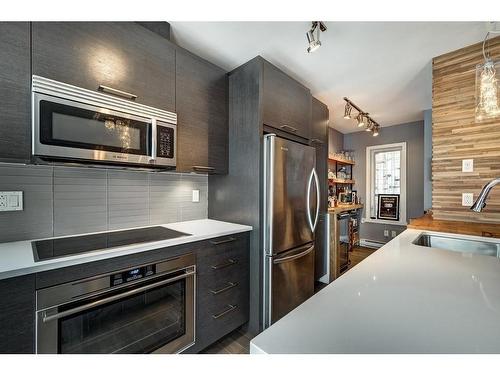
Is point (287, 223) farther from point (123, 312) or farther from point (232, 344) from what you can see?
point (123, 312)

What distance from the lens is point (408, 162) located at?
3934 mm

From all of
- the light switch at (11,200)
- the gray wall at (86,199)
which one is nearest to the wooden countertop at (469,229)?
the gray wall at (86,199)

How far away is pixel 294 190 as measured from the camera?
1.90 m

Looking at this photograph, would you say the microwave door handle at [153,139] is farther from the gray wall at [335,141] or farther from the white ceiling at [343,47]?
the gray wall at [335,141]

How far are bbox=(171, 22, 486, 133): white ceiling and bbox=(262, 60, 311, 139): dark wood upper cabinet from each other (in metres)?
0.13

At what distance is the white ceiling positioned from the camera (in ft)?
5.00

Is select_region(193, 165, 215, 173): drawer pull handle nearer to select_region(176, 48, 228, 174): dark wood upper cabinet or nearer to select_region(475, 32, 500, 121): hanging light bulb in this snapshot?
select_region(176, 48, 228, 174): dark wood upper cabinet

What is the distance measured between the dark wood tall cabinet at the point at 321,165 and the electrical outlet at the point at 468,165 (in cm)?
129

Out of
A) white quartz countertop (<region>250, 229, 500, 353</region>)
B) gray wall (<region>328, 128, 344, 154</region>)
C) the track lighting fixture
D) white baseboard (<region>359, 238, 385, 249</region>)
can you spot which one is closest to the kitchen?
white quartz countertop (<region>250, 229, 500, 353</region>)

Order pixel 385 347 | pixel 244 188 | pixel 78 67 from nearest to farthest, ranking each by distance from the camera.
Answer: pixel 385 347 < pixel 78 67 < pixel 244 188

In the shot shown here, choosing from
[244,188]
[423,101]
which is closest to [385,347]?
[244,188]

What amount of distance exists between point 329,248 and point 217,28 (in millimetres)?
2526

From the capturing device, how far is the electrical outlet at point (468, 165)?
5.69 feet
